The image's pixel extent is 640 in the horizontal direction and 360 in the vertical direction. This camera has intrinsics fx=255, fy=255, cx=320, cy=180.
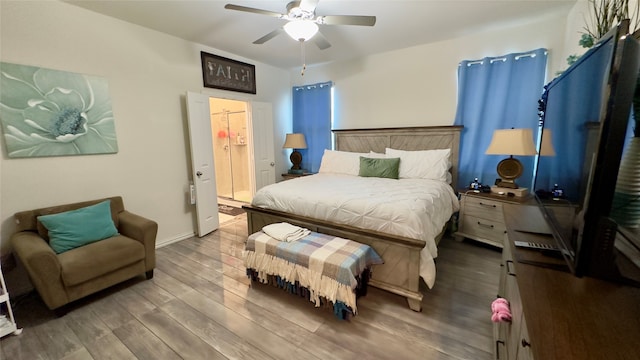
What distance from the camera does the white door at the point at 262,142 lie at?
421cm

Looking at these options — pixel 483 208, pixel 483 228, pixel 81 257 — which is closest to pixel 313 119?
pixel 483 208

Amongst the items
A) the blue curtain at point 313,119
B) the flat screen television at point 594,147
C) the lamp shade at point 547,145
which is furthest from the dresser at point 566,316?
the blue curtain at point 313,119

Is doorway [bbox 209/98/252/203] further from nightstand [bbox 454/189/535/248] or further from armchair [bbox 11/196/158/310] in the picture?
nightstand [bbox 454/189/535/248]

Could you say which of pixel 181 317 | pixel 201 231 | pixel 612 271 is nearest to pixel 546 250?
pixel 612 271

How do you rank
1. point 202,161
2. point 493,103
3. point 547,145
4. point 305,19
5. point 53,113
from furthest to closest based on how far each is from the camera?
1. point 202,161
2. point 493,103
3. point 53,113
4. point 305,19
5. point 547,145

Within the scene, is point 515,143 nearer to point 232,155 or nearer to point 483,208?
point 483,208

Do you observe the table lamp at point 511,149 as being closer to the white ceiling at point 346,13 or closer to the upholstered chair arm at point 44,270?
the white ceiling at point 346,13

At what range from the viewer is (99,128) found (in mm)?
2594

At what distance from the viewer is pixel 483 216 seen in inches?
114

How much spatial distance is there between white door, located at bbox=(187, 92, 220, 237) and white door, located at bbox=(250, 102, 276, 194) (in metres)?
0.83

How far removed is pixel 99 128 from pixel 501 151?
13.7 ft

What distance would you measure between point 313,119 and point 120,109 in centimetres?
279

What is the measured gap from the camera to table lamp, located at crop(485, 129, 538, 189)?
8.60 feet

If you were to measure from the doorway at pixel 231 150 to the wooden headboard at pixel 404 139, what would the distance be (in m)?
2.19
